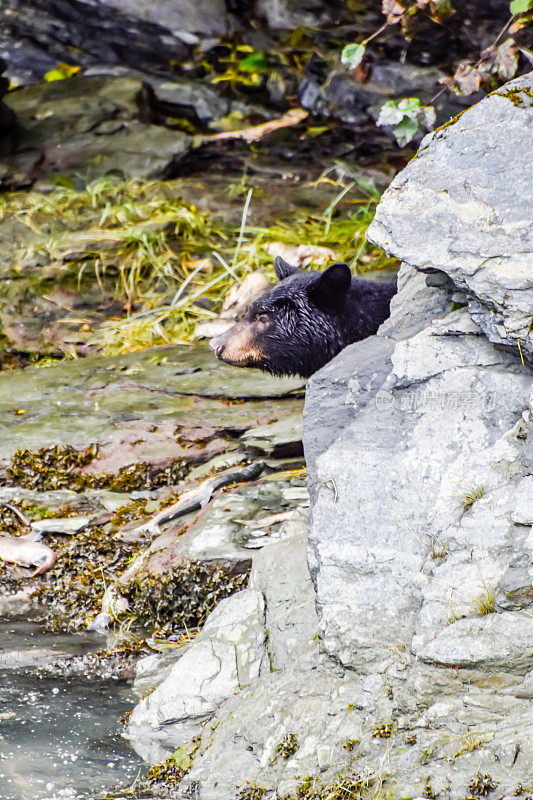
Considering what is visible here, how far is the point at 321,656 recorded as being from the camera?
10.5 ft

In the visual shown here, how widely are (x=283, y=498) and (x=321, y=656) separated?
200 cm

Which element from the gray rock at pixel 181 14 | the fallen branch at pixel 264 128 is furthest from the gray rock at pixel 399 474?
the gray rock at pixel 181 14

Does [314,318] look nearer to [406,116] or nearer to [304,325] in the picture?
[304,325]

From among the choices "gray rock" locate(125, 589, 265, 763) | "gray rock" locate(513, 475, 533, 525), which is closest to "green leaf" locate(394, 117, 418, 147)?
"gray rock" locate(513, 475, 533, 525)

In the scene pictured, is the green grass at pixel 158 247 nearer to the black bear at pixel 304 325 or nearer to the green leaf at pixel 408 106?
the black bear at pixel 304 325

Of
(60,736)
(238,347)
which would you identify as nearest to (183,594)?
(60,736)

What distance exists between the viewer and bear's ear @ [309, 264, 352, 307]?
5.49 m

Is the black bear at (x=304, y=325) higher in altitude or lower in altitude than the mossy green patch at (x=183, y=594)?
higher

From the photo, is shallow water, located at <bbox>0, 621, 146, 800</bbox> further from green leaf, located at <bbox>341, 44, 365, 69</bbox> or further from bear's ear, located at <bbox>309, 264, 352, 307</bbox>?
green leaf, located at <bbox>341, 44, 365, 69</bbox>

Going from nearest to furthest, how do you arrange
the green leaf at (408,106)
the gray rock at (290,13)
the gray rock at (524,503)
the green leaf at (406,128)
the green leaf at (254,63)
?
the gray rock at (524,503) < the green leaf at (408,106) < the green leaf at (406,128) < the gray rock at (290,13) < the green leaf at (254,63)

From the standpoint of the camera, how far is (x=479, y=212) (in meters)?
3.17

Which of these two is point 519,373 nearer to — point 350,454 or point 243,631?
point 350,454

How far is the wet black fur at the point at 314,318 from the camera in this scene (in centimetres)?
575

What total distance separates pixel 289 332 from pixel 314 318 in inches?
8.1
